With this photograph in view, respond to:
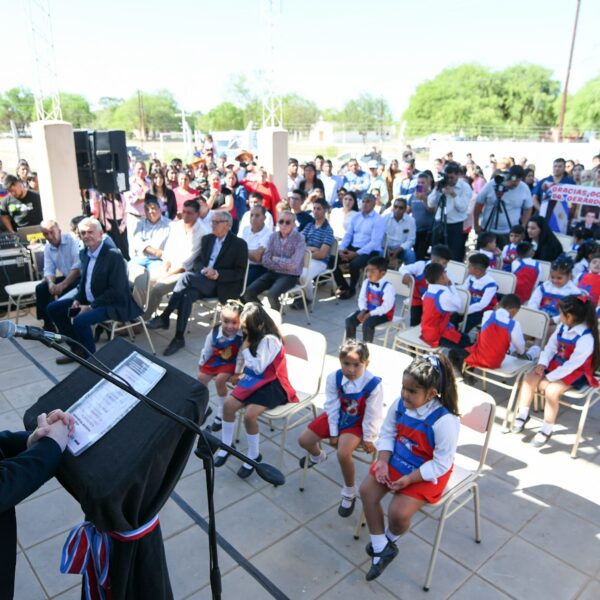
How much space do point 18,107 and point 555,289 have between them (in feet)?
191

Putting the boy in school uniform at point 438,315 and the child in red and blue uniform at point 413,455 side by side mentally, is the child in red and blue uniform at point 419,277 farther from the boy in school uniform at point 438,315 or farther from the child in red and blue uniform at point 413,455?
the child in red and blue uniform at point 413,455

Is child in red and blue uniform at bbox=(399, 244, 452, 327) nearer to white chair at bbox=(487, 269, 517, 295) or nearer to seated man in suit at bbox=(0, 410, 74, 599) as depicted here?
white chair at bbox=(487, 269, 517, 295)

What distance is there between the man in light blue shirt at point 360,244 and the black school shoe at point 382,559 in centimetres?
461

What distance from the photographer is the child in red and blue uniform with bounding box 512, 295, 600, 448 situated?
3.66 m

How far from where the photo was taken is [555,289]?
4625 mm

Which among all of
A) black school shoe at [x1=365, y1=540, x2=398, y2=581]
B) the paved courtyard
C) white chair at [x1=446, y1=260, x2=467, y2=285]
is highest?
white chair at [x1=446, y1=260, x2=467, y2=285]

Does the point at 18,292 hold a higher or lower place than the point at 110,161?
lower

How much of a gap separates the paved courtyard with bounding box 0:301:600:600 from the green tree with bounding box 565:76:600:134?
35964mm

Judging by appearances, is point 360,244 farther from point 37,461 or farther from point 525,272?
point 37,461

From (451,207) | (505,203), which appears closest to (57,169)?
(451,207)

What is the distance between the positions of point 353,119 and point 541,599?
74.3 metres

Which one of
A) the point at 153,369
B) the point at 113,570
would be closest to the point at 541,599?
the point at 113,570

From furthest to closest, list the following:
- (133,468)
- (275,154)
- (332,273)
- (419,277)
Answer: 1. (275,154)
2. (332,273)
3. (419,277)
4. (133,468)

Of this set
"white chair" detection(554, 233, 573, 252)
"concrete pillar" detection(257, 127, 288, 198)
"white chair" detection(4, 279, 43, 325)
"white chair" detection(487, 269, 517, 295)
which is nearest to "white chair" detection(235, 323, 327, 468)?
"white chair" detection(487, 269, 517, 295)
